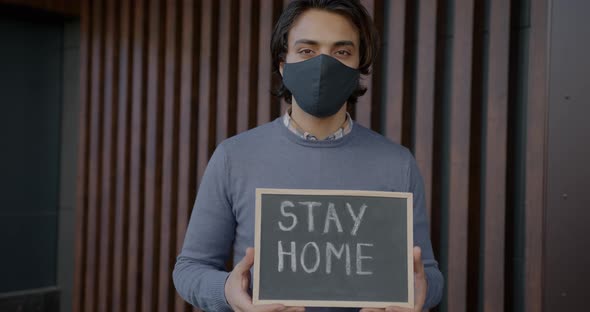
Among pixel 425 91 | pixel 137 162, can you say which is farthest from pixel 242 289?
pixel 137 162

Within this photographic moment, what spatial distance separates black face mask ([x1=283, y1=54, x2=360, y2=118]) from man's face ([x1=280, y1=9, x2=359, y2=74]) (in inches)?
0.7

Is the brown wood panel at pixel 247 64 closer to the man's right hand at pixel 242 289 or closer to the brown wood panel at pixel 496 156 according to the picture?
the brown wood panel at pixel 496 156

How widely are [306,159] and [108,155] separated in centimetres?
281

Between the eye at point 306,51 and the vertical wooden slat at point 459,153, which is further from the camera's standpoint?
the vertical wooden slat at point 459,153

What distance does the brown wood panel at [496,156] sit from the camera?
246 cm

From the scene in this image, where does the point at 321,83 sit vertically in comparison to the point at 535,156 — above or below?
above

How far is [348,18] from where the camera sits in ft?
5.28

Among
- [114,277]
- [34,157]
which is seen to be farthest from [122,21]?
[114,277]

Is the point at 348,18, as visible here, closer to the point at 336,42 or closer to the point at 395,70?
the point at 336,42

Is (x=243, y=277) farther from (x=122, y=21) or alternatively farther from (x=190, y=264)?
(x=122, y=21)

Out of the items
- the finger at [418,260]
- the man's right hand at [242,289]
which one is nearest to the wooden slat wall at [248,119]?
the finger at [418,260]

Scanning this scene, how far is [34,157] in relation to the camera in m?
4.61

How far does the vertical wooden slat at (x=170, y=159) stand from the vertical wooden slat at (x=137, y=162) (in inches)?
8.3

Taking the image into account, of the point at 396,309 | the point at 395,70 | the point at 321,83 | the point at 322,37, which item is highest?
the point at 395,70
